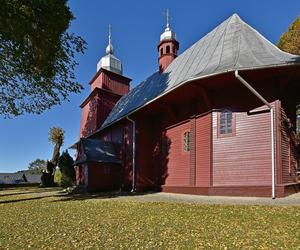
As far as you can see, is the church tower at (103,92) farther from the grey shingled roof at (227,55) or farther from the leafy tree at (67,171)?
the grey shingled roof at (227,55)

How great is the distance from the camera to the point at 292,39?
2628 centimetres

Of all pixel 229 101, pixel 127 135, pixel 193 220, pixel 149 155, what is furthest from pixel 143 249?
pixel 127 135

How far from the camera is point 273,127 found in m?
13.2

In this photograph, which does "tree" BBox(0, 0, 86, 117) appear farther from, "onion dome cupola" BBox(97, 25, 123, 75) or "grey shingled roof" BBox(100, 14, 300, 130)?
"onion dome cupola" BBox(97, 25, 123, 75)

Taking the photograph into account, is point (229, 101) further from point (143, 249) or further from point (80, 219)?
point (143, 249)

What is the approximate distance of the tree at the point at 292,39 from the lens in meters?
25.8

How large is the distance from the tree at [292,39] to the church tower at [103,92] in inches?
637

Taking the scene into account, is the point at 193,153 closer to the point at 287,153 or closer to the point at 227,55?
the point at 287,153

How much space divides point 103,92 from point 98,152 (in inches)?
441

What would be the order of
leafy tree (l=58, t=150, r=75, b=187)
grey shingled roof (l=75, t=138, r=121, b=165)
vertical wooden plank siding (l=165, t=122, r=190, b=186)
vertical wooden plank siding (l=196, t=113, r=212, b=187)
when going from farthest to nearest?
leafy tree (l=58, t=150, r=75, b=187)
grey shingled roof (l=75, t=138, r=121, b=165)
vertical wooden plank siding (l=165, t=122, r=190, b=186)
vertical wooden plank siding (l=196, t=113, r=212, b=187)

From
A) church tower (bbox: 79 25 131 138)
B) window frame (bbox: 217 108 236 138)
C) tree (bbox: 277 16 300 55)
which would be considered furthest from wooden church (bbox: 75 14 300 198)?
church tower (bbox: 79 25 131 138)

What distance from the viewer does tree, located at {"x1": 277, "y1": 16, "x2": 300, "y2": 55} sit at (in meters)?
25.8

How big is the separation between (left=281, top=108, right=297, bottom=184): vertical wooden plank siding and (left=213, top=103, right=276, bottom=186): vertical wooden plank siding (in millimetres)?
873

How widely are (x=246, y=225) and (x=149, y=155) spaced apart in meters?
12.9
